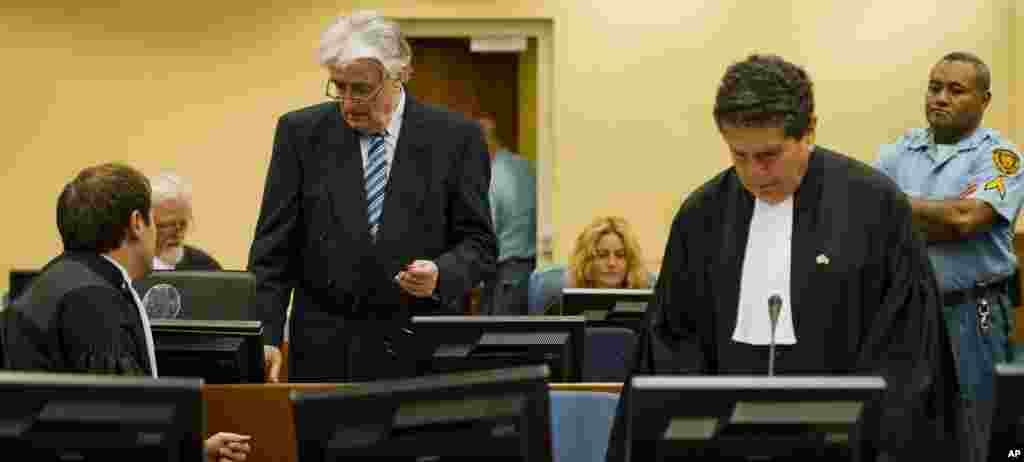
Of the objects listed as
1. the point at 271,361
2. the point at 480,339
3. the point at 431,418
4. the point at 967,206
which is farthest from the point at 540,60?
the point at 431,418

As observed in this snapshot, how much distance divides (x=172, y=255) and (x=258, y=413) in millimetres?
2670

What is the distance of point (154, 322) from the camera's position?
12.2ft

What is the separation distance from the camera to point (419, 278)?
4.14 metres

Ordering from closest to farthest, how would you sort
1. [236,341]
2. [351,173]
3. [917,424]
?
[917,424], [236,341], [351,173]

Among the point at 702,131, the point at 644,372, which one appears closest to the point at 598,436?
the point at 644,372

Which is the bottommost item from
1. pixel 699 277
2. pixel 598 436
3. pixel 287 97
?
pixel 598 436

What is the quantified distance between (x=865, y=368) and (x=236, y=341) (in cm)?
153

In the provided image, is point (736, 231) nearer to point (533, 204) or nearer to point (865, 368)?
point (865, 368)

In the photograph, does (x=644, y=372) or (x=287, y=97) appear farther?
(x=287, y=97)

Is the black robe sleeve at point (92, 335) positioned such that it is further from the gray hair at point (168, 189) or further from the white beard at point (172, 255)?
the white beard at point (172, 255)

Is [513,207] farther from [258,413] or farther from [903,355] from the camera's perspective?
[903,355]

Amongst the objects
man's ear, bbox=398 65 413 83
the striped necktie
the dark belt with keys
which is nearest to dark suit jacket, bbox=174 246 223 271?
the striped necktie

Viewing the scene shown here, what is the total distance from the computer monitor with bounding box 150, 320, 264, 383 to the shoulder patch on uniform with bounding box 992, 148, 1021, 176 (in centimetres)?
301

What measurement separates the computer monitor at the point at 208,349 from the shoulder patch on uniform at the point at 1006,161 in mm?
3007
